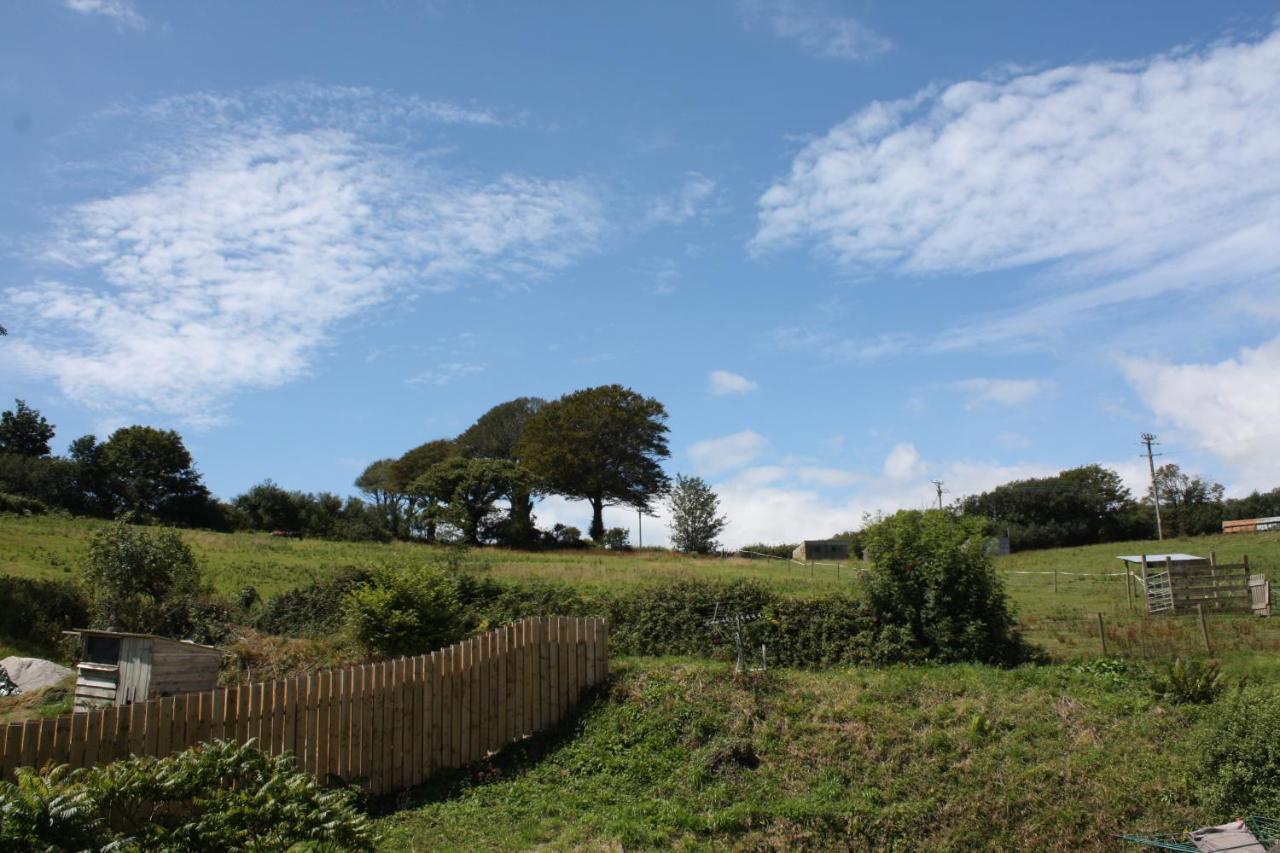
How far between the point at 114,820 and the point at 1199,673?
13234 millimetres

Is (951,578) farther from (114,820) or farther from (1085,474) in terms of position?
(1085,474)

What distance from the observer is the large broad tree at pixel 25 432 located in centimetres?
7075

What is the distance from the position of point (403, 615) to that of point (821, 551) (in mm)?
43468

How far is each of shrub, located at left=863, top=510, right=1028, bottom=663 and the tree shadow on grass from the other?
5.57 metres

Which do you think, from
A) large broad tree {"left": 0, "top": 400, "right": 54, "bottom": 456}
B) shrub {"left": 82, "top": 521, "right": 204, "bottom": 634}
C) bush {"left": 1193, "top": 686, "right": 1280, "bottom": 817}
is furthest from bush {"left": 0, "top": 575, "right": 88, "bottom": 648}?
large broad tree {"left": 0, "top": 400, "right": 54, "bottom": 456}

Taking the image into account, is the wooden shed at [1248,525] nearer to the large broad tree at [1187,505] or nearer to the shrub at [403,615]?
the large broad tree at [1187,505]

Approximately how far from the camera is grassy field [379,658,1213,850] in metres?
10.2

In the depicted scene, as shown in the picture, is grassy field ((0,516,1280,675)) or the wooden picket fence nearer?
the wooden picket fence

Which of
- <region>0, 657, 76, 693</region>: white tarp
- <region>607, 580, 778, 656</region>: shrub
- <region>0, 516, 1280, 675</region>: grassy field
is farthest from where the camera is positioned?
<region>607, 580, 778, 656</region>: shrub

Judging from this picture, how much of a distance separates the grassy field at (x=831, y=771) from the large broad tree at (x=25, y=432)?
71.7m

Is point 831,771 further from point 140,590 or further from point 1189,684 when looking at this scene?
point 140,590

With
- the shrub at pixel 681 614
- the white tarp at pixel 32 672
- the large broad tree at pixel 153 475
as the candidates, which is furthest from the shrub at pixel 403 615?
the large broad tree at pixel 153 475

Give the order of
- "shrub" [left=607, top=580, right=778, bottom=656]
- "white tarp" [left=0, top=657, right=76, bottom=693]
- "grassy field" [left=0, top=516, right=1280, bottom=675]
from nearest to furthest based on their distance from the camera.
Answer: "grassy field" [left=0, top=516, right=1280, bottom=675] < "white tarp" [left=0, top=657, right=76, bottom=693] < "shrub" [left=607, top=580, right=778, bottom=656]

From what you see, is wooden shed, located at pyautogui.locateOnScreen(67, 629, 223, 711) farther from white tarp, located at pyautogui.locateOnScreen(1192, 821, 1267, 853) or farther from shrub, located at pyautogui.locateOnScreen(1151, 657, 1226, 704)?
shrub, located at pyautogui.locateOnScreen(1151, 657, 1226, 704)
